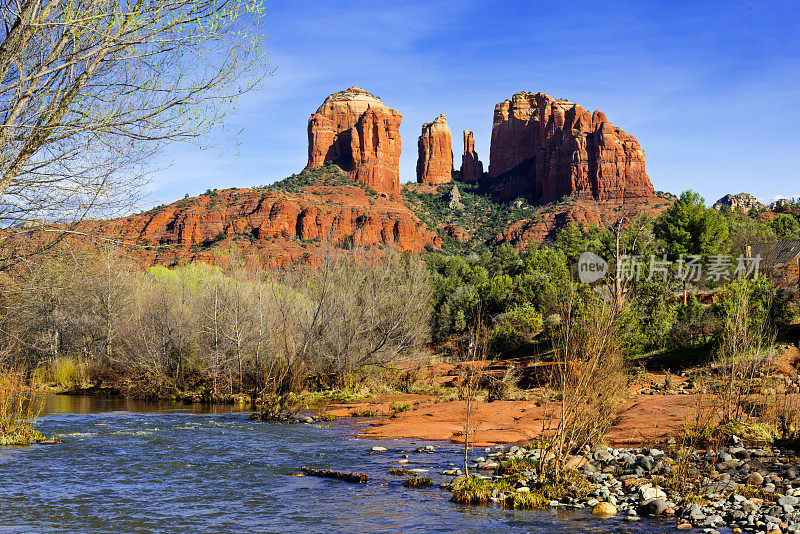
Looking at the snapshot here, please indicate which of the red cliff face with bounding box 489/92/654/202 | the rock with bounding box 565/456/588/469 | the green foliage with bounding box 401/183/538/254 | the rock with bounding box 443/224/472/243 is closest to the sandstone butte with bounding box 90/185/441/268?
the rock with bounding box 443/224/472/243

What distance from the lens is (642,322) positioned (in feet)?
102

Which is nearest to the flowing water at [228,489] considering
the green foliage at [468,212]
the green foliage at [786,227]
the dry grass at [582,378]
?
the dry grass at [582,378]

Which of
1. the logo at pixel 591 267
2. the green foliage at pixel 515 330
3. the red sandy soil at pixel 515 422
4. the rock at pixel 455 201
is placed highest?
the rock at pixel 455 201

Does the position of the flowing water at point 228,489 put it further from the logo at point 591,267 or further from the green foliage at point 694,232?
the green foliage at point 694,232

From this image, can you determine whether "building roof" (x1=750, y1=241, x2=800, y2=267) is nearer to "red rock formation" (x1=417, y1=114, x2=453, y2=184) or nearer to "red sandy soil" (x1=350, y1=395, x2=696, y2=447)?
"red sandy soil" (x1=350, y1=395, x2=696, y2=447)

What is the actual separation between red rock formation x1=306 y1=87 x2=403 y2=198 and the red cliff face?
24.7 meters

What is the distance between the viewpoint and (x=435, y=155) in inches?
5955

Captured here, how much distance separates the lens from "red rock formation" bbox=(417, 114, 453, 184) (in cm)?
14850

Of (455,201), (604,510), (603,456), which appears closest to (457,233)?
(455,201)

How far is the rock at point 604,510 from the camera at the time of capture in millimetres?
8523

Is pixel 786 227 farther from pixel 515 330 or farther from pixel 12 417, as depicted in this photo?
pixel 12 417

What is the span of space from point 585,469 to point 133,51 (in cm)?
896

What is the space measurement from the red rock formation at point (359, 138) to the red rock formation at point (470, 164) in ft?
74.9

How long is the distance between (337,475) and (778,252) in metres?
45.8
